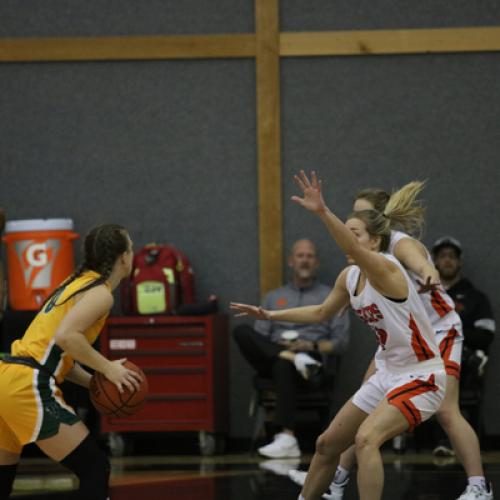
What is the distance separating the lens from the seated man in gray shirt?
691cm

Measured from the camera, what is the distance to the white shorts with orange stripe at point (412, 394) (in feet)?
13.8

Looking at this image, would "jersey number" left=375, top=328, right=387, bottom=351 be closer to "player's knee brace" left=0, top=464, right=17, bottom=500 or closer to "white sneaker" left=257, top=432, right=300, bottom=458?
"player's knee brace" left=0, top=464, right=17, bottom=500

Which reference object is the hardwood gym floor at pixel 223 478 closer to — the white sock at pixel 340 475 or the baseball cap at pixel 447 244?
the white sock at pixel 340 475

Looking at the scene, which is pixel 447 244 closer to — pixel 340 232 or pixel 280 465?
pixel 280 465

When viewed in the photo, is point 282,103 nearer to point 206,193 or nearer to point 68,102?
point 206,193

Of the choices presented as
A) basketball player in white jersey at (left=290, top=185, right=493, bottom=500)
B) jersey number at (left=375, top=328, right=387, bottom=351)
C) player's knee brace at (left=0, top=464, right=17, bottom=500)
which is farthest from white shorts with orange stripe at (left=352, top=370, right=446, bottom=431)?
player's knee brace at (left=0, top=464, right=17, bottom=500)

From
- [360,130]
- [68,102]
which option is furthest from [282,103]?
[68,102]

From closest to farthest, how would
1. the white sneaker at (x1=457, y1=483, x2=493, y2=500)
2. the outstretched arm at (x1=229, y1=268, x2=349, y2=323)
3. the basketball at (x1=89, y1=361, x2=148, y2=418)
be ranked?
the basketball at (x1=89, y1=361, x2=148, y2=418) → the outstretched arm at (x1=229, y1=268, x2=349, y2=323) → the white sneaker at (x1=457, y1=483, x2=493, y2=500)

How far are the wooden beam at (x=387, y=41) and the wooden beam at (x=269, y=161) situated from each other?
5.5 inches

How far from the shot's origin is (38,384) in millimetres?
4043

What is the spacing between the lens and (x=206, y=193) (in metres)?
7.86

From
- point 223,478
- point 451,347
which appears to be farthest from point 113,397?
point 223,478

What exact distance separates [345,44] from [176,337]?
235 centimetres

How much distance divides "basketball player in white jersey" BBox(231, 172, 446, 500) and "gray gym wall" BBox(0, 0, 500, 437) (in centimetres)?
320
